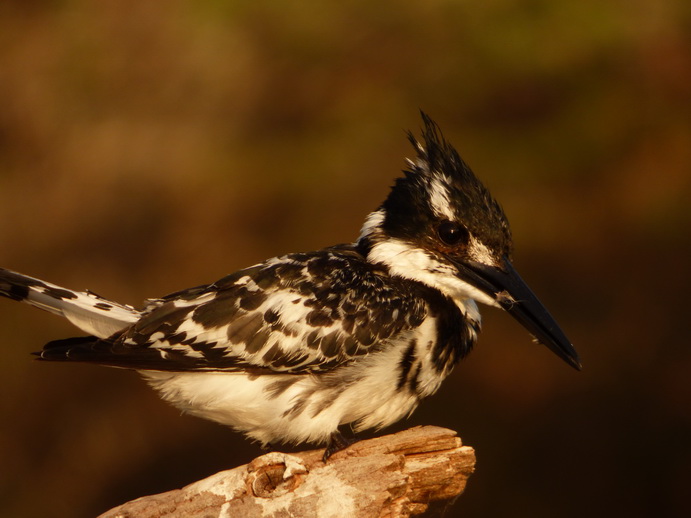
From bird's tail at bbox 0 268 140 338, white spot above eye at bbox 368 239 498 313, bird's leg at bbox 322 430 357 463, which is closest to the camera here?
bird's leg at bbox 322 430 357 463

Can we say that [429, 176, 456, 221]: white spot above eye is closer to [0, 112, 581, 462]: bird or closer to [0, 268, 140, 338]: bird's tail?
[0, 112, 581, 462]: bird

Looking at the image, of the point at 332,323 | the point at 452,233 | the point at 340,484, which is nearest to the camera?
the point at 340,484

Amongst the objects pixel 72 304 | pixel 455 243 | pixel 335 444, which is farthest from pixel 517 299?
pixel 72 304

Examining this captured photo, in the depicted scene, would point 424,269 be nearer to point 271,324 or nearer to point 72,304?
point 271,324

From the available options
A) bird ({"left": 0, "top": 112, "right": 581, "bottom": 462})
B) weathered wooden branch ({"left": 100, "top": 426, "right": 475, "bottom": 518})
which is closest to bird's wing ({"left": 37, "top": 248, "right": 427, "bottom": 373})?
bird ({"left": 0, "top": 112, "right": 581, "bottom": 462})

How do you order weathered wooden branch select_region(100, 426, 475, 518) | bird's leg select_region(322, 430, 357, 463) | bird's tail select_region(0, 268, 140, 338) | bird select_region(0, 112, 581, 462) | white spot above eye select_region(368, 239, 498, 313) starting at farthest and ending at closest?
white spot above eye select_region(368, 239, 498, 313) → bird's tail select_region(0, 268, 140, 338) → bird select_region(0, 112, 581, 462) → bird's leg select_region(322, 430, 357, 463) → weathered wooden branch select_region(100, 426, 475, 518)

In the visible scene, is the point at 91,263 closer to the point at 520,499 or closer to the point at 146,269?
the point at 146,269

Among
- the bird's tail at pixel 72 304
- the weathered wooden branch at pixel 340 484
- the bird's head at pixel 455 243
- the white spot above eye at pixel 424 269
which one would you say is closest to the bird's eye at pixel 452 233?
the bird's head at pixel 455 243

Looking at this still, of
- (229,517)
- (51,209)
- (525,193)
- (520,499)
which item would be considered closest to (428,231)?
(229,517)
